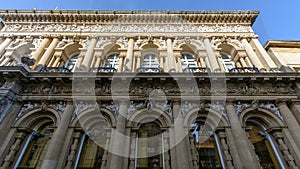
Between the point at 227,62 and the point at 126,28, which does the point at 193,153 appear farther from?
the point at 126,28

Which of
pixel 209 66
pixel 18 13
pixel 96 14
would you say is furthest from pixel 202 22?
pixel 18 13

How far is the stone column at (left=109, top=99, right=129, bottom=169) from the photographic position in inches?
236

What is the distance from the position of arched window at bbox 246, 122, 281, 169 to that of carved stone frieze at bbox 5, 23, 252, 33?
7283 millimetres

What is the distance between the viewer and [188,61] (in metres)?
11.1

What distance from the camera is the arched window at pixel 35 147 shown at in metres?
6.70

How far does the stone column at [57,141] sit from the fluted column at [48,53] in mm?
3723

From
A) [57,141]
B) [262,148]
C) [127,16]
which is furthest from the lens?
[127,16]

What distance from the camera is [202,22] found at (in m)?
12.7

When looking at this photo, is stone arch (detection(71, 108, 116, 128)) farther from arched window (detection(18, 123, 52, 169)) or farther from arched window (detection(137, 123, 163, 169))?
arched window (detection(18, 123, 52, 169))

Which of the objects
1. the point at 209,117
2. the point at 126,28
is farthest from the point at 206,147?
the point at 126,28

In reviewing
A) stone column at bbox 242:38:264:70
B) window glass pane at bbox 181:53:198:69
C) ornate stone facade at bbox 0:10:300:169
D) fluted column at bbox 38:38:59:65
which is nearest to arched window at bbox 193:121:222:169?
ornate stone facade at bbox 0:10:300:169

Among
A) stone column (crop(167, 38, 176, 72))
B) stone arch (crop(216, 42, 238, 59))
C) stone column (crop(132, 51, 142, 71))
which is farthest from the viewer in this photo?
stone arch (crop(216, 42, 238, 59))

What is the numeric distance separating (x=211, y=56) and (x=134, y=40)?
502 centimetres

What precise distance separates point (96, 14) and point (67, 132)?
8863 mm
